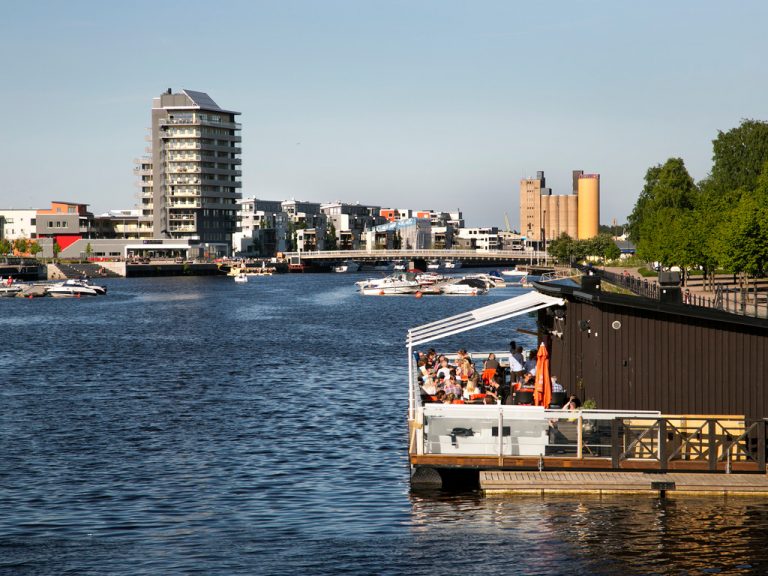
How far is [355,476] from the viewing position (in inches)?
1264

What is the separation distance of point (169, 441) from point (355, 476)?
964 cm

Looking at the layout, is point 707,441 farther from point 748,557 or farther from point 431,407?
point 431,407

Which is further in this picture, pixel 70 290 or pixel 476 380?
pixel 70 290

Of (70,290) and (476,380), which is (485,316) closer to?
(476,380)

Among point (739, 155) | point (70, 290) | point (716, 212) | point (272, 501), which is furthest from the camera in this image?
point (70, 290)

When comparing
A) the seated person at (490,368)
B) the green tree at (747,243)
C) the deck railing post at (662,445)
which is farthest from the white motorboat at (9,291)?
the deck railing post at (662,445)

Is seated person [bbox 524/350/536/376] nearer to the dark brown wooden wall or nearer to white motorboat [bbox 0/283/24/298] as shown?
the dark brown wooden wall

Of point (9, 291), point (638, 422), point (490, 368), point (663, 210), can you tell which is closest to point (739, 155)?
point (663, 210)

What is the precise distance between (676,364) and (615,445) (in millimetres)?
3094

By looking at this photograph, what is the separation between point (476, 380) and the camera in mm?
34875

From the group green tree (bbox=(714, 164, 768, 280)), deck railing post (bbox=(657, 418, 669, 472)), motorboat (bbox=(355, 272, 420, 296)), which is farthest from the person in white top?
motorboat (bbox=(355, 272, 420, 296))

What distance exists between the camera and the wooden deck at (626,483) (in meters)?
26.3

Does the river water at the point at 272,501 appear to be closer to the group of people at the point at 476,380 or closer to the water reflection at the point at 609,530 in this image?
the water reflection at the point at 609,530

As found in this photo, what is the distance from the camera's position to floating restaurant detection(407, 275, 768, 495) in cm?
2677
